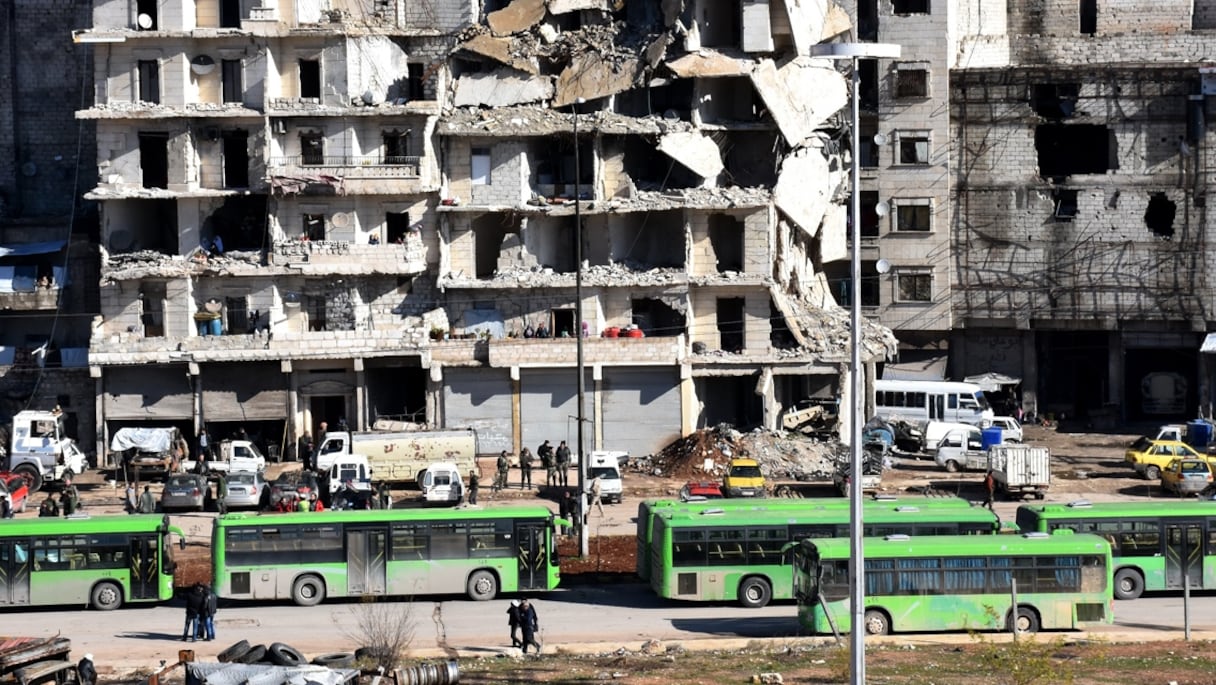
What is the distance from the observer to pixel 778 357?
74500 mm

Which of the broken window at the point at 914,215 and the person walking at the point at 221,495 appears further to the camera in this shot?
the broken window at the point at 914,215

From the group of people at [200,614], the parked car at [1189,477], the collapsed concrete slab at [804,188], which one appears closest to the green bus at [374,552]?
the group of people at [200,614]

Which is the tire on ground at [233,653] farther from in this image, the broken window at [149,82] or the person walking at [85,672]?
the broken window at [149,82]

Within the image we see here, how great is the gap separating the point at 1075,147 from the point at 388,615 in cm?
4582

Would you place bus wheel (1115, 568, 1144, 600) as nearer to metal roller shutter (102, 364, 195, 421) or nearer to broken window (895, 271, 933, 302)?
broken window (895, 271, 933, 302)

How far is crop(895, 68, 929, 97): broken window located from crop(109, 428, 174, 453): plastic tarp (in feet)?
94.8

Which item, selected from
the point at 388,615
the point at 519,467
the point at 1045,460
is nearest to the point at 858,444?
the point at 388,615

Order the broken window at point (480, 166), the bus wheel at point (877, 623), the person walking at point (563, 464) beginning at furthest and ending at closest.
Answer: the broken window at point (480, 166)
the person walking at point (563, 464)
the bus wheel at point (877, 623)

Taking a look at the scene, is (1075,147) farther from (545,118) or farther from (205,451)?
(205,451)

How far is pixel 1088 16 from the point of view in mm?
86188

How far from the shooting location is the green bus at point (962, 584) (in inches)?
1885

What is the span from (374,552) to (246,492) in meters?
12.8

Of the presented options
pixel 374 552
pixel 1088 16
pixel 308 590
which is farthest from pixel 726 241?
pixel 308 590

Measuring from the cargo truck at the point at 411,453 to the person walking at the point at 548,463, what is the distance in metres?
2.26
